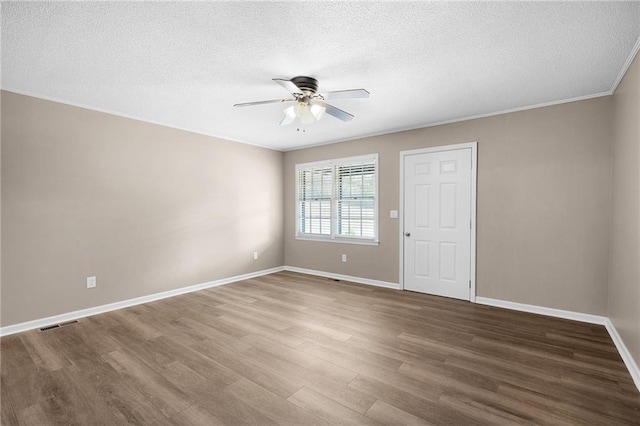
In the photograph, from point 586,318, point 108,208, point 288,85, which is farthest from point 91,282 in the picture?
point 586,318

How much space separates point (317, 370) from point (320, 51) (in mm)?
2539

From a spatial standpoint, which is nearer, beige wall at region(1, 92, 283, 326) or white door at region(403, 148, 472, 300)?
beige wall at region(1, 92, 283, 326)

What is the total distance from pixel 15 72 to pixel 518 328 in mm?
5546

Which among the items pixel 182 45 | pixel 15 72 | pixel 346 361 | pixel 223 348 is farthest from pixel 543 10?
pixel 15 72

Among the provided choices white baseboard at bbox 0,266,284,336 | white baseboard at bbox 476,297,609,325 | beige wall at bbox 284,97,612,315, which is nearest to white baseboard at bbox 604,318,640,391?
white baseboard at bbox 476,297,609,325

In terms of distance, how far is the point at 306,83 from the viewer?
9.18 feet

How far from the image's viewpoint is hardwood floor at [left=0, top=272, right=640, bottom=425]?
1894 mm

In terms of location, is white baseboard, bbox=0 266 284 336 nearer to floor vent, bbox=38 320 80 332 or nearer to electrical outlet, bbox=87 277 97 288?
floor vent, bbox=38 320 80 332

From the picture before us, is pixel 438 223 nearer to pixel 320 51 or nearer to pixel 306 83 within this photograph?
pixel 306 83

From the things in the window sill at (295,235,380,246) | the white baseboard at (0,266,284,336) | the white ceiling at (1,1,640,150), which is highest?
the white ceiling at (1,1,640,150)

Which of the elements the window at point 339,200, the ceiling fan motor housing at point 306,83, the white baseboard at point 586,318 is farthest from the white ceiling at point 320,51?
the white baseboard at point 586,318

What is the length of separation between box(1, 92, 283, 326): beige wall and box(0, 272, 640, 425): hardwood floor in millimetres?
525

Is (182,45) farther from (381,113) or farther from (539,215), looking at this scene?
(539,215)

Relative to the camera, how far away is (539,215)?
3.63 m
